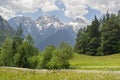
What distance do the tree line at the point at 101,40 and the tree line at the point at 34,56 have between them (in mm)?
28732

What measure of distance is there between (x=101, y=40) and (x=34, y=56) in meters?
45.5

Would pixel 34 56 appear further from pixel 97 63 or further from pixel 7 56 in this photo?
pixel 97 63

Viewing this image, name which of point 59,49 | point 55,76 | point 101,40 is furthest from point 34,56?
point 55,76

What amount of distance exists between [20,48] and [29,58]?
734cm

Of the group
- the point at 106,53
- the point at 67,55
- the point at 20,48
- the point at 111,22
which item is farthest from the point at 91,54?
the point at 67,55

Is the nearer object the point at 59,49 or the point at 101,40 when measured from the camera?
the point at 59,49

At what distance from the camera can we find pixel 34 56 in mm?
99688

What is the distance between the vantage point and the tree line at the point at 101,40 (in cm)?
13050

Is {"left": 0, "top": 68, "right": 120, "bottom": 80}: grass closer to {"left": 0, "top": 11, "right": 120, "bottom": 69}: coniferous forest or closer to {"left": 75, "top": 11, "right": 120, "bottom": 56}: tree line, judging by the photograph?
{"left": 0, "top": 11, "right": 120, "bottom": 69}: coniferous forest

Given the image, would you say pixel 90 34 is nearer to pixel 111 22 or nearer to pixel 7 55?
pixel 111 22

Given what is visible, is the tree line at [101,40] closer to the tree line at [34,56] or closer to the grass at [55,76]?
the tree line at [34,56]

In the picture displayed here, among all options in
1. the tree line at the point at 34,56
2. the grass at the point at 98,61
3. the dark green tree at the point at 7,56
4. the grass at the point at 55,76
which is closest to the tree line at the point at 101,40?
the grass at the point at 98,61

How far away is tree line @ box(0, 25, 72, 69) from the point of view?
284 ft

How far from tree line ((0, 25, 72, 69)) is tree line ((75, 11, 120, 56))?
28732 millimetres
